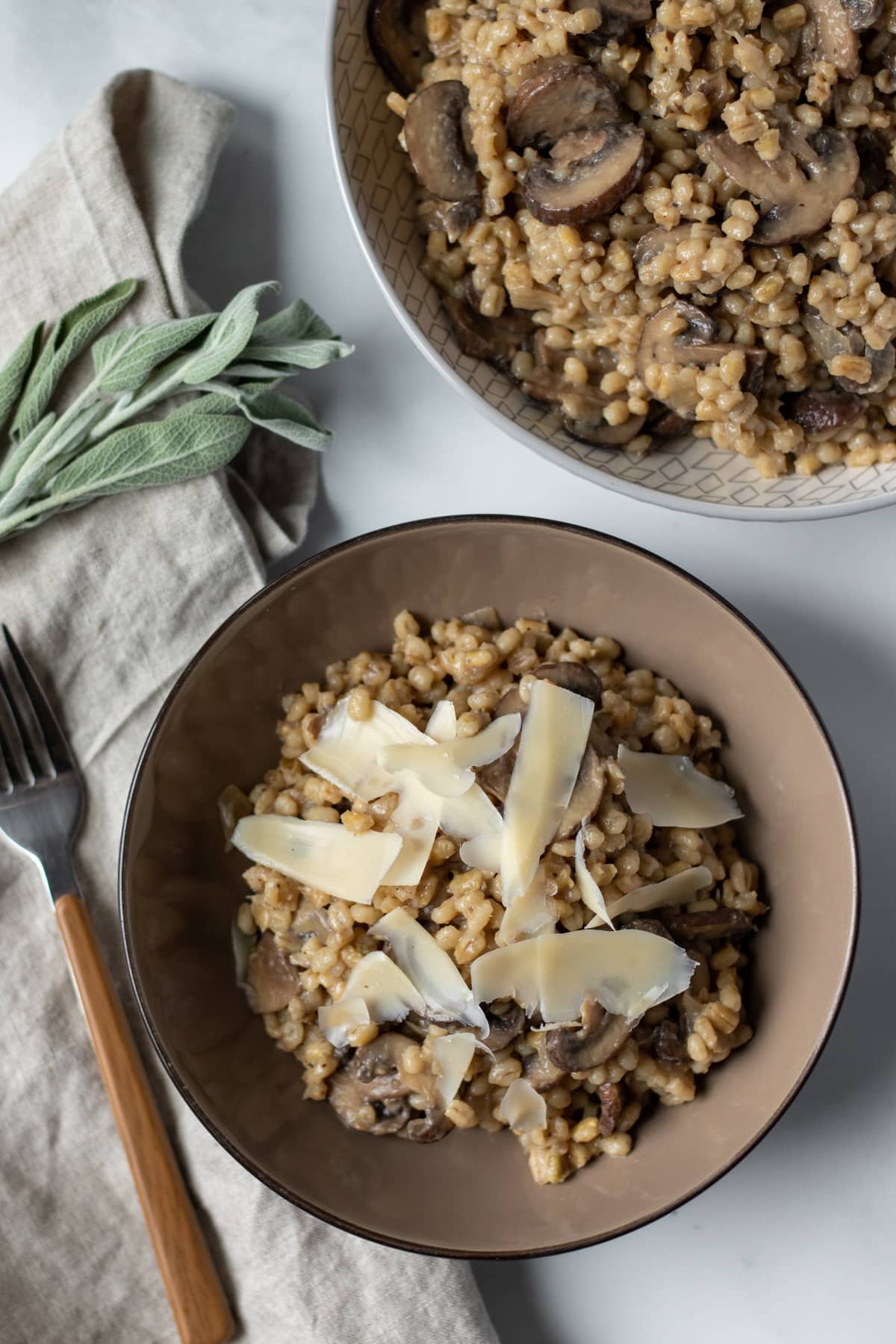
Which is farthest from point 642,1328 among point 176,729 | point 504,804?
point 176,729

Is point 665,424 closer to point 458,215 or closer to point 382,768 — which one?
point 458,215

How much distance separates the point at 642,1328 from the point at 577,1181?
539 mm

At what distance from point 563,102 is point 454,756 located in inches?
45.0

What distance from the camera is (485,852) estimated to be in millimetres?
2021

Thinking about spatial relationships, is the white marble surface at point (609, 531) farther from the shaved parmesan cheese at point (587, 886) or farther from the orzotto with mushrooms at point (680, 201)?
the shaved parmesan cheese at point (587, 886)

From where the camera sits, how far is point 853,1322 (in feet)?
8.00

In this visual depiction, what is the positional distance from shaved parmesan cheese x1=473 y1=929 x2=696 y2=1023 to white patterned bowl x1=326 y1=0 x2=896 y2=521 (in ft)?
2.60

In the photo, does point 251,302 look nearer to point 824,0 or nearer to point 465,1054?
point 824,0

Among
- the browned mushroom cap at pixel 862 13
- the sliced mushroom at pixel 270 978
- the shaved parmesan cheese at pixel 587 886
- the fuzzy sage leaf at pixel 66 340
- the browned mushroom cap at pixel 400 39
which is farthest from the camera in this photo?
the fuzzy sage leaf at pixel 66 340

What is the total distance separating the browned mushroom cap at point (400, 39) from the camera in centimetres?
214

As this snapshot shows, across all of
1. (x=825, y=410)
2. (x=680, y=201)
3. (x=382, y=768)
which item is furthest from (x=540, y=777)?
(x=680, y=201)

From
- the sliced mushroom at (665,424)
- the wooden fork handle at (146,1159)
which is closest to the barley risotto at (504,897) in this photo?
the wooden fork handle at (146,1159)

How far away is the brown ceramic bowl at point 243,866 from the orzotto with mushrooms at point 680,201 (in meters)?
0.34

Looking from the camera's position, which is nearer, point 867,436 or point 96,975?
point 867,436
